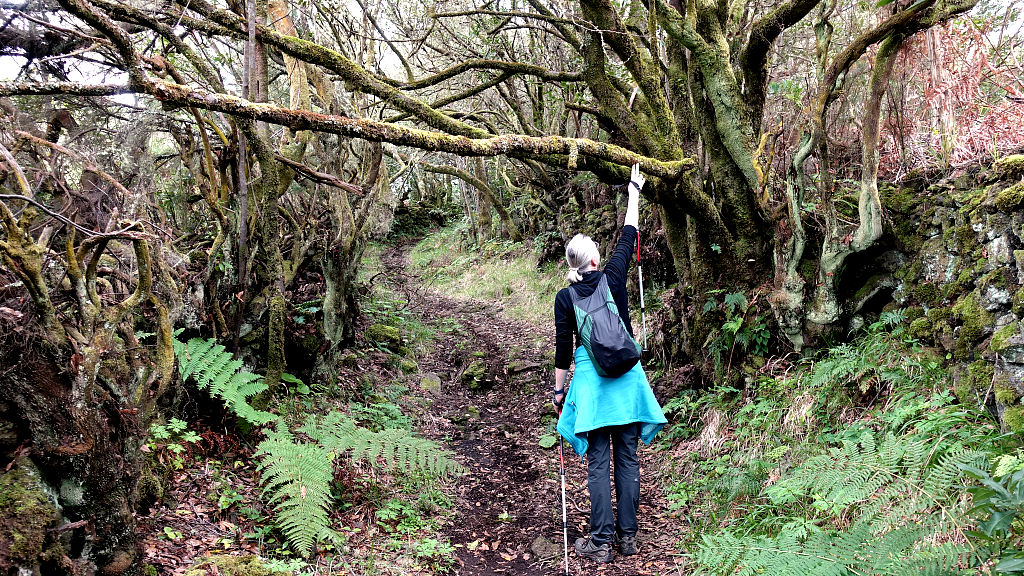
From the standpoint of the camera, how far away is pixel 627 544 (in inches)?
158

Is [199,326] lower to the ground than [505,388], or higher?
higher

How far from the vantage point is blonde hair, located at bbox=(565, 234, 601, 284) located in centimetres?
416

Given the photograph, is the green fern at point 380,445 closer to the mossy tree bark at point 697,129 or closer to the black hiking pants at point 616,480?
the black hiking pants at point 616,480

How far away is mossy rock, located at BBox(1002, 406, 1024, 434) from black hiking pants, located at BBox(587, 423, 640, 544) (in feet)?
7.02

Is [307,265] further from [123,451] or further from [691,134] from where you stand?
[691,134]

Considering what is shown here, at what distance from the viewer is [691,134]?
645cm

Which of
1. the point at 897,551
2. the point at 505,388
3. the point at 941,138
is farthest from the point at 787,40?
the point at 897,551

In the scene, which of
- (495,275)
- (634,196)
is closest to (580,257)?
(634,196)

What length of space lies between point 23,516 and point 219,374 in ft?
6.76

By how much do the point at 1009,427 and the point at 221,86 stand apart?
289 inches

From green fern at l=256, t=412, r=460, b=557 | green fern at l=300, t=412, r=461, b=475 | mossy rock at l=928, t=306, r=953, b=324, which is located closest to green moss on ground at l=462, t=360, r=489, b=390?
green fern at l=256, t=412, r=460, b=557

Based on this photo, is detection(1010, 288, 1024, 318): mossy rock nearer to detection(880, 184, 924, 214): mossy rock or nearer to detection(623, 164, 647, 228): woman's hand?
detection(880, 184, 924, 214): mossy rock

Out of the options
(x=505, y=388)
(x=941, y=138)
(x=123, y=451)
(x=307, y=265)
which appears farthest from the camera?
(x=505, y=388)

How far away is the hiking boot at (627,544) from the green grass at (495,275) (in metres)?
7.20
